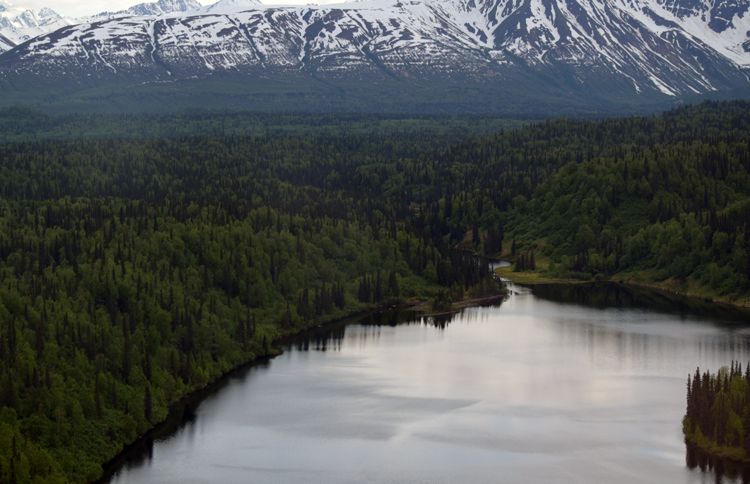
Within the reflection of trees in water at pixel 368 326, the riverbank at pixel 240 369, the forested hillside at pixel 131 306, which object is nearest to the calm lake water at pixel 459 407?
the reflection of trees in water at pixel 368 326

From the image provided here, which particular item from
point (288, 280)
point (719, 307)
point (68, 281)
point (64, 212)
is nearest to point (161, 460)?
point (68, 281)

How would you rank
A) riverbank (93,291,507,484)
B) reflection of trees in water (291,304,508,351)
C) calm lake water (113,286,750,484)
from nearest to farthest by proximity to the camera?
calm lake water (113,286,750,484) < riverbank (93,291,507,484) < reflection of trees in water (291,304,508,351)

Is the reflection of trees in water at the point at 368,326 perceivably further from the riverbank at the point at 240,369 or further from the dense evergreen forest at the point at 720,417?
the dense evergreen forest at the point at 720,417

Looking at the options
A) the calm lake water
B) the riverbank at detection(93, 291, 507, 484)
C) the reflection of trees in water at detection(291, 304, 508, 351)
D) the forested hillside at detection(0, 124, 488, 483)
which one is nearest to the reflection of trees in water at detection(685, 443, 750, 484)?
the calm lake water

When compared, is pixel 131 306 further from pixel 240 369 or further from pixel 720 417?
pixel 720 417

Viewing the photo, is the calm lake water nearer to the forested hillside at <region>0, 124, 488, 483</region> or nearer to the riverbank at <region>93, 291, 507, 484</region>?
the riverbank at <region>93, 291, 507, 484</region>

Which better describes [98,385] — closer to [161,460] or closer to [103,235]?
[161,460]

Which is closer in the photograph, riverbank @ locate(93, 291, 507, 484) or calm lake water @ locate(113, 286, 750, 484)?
calm lake water @ locate(113, 286, 750, 484)
